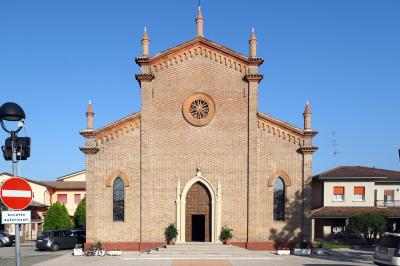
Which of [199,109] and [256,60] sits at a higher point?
[256,60]

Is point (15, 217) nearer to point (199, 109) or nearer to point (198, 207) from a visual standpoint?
point (198, 207)

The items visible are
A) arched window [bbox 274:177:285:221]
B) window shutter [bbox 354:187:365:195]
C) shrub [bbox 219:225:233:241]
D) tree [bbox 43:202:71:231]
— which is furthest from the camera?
tree [bbox 43:202:71:231]

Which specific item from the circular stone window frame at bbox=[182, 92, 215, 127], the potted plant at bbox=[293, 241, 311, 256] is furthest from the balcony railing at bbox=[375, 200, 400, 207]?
the circular stone window frame at bbox=[182, 92, 215, 127]

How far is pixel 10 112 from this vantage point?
300 inches

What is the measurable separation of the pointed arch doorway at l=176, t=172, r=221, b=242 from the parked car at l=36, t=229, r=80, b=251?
10.5 meters

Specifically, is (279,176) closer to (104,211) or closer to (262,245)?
(262,245)

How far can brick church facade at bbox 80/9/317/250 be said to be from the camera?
2800cm

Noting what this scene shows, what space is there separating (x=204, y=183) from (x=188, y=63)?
790cm

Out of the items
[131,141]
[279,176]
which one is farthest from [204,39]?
[279,176]

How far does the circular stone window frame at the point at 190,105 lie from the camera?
28.6m

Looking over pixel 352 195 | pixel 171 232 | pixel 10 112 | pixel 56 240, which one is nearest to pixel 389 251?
pixel 171 232

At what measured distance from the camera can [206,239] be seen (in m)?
28.4

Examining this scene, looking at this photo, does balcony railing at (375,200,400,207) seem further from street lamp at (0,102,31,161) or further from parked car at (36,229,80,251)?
street lamp at (0,102,31,161)

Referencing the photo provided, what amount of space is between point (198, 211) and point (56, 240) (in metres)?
11.7
